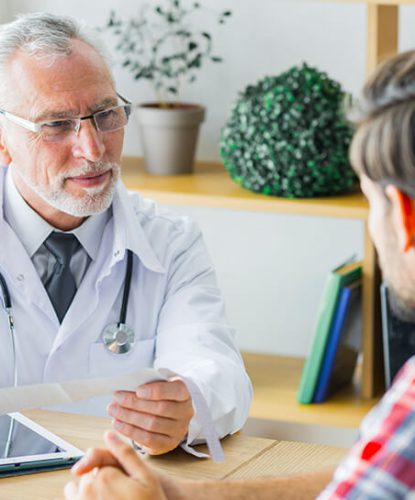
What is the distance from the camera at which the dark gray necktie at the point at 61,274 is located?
7.67 feet

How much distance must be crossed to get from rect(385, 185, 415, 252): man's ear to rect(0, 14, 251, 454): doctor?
0.88 metres

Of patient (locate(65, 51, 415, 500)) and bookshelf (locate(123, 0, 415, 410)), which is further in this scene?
bookshelf (locate(123, 0, 415, 410))

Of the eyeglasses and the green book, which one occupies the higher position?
the eyeglasses

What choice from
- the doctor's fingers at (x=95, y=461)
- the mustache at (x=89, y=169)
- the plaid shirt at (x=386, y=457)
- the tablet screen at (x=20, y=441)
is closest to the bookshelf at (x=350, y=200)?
the mustache at (x=89, y=169)

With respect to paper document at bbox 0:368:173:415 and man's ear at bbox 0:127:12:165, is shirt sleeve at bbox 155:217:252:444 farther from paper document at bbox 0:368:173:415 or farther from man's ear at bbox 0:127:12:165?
man's ear at bbox 0:127:12:165

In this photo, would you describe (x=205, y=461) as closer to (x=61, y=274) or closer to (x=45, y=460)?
(x=45, y=460)

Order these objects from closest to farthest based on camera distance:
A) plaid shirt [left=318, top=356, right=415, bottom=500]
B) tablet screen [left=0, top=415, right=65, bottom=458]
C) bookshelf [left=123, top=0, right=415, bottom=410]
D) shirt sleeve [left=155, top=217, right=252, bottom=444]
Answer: plaid shirt [left=318, top=356, right=415, bottom=500] → tablet screen [left=0, top=415, right=65, bottom=458] → shirt sleeve [left=155, top=217, right=252, bottom=444] → bookshelf [left=123, top=0, right=415, bottom=410]

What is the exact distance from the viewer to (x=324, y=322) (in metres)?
3.01

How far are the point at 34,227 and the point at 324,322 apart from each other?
961 millimetres

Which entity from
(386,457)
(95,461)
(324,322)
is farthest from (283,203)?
(386,457)

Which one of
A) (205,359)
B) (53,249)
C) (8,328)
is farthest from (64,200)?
(205,359)

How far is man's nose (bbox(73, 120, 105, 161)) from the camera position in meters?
2.26

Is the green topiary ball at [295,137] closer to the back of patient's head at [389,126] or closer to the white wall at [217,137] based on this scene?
the white wall at [217,137]

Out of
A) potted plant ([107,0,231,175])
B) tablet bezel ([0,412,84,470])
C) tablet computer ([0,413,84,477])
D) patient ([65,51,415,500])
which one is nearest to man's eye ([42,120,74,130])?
tablet computer ([0,413,84,477])
